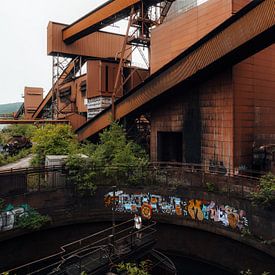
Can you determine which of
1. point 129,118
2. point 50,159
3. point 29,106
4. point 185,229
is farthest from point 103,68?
point 29,106

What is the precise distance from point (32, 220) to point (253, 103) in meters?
14.2

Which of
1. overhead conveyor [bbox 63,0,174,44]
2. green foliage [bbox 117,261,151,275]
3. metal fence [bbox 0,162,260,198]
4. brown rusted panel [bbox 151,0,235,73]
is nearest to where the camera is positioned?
green foliage [bbox 117,261,151,275]

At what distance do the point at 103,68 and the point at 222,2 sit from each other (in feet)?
46.2

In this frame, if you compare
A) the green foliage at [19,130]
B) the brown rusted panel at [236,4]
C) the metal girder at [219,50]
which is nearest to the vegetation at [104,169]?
the metal girder at [219,50]

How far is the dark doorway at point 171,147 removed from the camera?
71.9ft

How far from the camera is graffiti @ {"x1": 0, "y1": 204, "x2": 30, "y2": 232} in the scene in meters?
13.1

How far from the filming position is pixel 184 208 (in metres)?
14.6

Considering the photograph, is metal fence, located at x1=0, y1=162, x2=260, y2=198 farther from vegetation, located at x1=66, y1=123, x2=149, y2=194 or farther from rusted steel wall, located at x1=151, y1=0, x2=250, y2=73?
rusted steel wall, located at x1=151, y1=0, x2=250, y2=73

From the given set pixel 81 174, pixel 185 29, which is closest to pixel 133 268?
pixel 81 174

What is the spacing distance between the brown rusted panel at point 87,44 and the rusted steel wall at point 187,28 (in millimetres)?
16511

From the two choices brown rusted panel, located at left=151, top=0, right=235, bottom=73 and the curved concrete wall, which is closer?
the curved concrete wall

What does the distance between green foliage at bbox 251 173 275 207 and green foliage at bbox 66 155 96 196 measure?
848 centimetres

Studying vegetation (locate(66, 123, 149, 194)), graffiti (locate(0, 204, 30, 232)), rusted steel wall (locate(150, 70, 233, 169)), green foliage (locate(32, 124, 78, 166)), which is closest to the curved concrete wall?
graffiti (locate(0, 204, 30, 232))

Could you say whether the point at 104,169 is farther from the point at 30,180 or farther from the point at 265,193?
the point at 265,193
